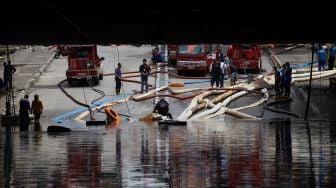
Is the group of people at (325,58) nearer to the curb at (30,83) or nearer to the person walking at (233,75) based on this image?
the person walking at (233,75)

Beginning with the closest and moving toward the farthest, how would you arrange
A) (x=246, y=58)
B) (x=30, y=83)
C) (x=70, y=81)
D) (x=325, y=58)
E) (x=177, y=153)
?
(x=177, y=153) → (x=325, y=58) → (x=30, y=83) → (x=70, y=81) → (x=246, y=58)

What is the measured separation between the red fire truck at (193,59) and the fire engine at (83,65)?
15.0ft

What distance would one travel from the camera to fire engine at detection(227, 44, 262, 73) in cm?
4275

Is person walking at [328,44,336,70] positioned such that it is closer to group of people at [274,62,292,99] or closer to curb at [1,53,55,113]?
group of people at [274,62,292,99]

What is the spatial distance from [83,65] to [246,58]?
920 cm

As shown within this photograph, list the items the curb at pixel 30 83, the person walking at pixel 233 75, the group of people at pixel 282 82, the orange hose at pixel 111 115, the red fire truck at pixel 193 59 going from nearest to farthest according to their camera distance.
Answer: the orange hose at pixel 111 115 → the group of people at pixel 282 82 → the curb at pixel 30 83 → the person walking at pixel 233 75 → the red fire truck at pixel 193 59

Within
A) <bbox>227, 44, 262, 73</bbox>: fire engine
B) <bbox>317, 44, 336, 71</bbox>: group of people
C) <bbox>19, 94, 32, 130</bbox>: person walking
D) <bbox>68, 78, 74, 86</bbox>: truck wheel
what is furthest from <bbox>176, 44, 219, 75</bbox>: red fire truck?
<bbox>19, 94, 32, 130</bbox>: person walking

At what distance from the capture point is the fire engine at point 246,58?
42.8 m

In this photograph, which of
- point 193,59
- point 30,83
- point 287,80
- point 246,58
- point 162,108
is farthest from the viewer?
point 246,58

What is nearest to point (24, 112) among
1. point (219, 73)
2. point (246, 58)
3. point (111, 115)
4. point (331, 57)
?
point (111, 115)

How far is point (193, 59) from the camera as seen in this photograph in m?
42.6

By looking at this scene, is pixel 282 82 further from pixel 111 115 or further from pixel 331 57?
pixel 111 115
